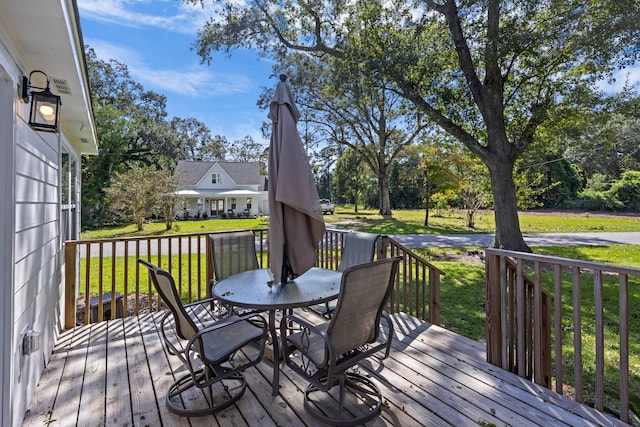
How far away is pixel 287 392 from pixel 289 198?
149 cm

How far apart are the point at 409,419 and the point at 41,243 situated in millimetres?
3249

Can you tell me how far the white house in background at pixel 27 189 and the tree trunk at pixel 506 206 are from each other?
875 cm

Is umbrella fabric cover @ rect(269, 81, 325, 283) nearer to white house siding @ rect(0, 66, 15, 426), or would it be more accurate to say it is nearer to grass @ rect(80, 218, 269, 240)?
white house siding @ rect(0, 66, 15, 426)

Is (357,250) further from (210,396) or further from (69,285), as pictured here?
(69,285)

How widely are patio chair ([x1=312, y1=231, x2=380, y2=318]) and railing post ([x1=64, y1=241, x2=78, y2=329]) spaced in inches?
109

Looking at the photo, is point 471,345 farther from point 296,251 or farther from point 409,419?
point 296,251

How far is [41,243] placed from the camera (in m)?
2.74

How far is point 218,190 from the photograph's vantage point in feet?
87.0

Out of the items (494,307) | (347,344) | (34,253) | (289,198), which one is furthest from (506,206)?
(34,253)

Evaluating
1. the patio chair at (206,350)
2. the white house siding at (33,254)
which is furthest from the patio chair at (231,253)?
the white house siding at (33,254)

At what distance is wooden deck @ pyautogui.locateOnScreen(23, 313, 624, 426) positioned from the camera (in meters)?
2.10

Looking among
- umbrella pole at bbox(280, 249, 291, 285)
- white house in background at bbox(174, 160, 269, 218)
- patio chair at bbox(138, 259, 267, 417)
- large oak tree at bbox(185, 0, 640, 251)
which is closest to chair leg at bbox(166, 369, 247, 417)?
patio chair at bbox(138, 259, 267, 417)

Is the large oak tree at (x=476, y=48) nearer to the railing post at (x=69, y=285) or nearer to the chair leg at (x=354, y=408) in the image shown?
the chair leg at (x=354, y=408)

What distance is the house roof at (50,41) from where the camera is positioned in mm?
1819
